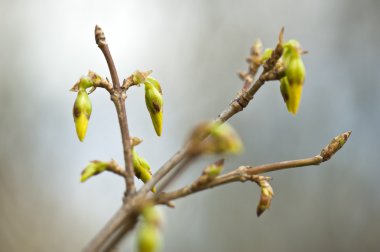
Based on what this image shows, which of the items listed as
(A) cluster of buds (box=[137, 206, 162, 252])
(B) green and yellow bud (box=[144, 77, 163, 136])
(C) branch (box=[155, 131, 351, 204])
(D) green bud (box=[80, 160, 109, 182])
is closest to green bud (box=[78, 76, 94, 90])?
(B) green and yellow bud (box=[144, 77, 163, 136])

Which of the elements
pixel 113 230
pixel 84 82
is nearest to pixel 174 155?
pixel 113 230

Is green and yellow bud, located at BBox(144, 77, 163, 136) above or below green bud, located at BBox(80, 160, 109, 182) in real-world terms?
above

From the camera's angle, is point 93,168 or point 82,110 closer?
point 93,168

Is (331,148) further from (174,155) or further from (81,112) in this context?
(81,112)

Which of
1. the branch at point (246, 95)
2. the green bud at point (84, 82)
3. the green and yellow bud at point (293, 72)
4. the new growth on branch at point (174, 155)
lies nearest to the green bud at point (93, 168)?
the new growth on branch at point (174, 155)

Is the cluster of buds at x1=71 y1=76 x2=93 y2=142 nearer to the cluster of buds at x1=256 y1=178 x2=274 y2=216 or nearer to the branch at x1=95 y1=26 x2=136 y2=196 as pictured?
the branch at x1=95 y1=26 x2=136 y2=196

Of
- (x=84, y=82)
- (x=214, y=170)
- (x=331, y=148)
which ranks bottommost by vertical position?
(x=331, y=148)
